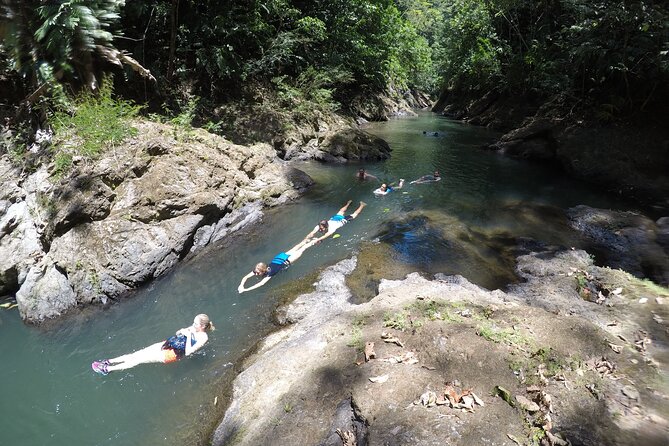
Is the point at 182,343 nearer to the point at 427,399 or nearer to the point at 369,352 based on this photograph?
the point at 369,352

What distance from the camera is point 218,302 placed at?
732 cm

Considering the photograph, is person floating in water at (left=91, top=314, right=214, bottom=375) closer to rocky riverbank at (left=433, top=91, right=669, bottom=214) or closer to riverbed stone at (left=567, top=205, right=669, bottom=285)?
riverbed stone at (left=567, top=205, right=669, bottom=285)

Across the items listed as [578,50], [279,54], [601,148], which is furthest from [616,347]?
[279,54]

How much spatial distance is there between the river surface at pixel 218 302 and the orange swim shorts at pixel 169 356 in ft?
0.46

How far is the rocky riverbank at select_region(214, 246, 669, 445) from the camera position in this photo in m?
3.30

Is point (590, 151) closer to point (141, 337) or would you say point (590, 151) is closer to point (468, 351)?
point (468, 351)

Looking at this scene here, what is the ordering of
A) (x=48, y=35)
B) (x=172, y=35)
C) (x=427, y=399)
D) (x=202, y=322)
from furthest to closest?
(x=172, y=35)
(x=48, y=35)
(x=202, y=322)
(x=427, y=399)

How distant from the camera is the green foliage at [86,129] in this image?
8.48 metres

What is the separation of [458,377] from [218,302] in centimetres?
505

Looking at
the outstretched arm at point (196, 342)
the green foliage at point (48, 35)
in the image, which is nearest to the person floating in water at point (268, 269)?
the outstretched arm at point (196, 342)

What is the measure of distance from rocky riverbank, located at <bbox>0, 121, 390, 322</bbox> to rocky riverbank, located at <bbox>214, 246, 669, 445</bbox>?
159 inches

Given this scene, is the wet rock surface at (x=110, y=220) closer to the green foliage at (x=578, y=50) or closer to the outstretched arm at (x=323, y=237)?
the outstretched arm at (x=323, y=237)

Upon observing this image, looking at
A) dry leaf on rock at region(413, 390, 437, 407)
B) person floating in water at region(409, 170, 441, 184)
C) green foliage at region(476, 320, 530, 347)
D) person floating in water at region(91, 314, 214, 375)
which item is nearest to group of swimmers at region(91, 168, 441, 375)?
person floating in water at region(91, 314, 214, 375)

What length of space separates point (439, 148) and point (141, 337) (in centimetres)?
1904
